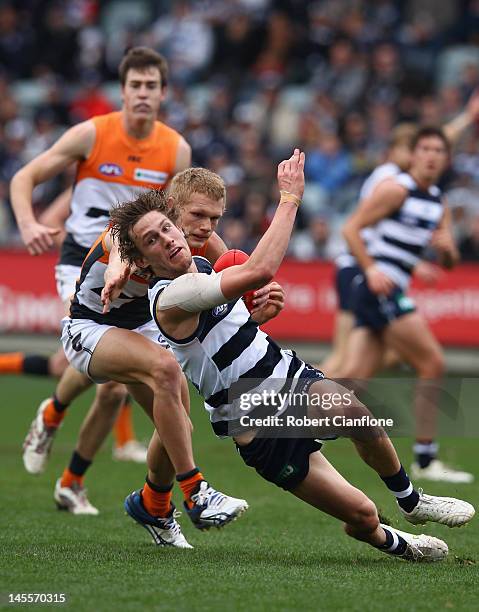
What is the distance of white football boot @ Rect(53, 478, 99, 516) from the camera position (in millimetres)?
7270

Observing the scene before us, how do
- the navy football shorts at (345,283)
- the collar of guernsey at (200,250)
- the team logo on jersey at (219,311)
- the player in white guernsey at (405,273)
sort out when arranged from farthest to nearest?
1. the navy football shorts at (345,283)
2. the player in white guernsey at (405,273)
3. the collar of guernsey at (200,250)
4. the team logo on jersey at (219,311)

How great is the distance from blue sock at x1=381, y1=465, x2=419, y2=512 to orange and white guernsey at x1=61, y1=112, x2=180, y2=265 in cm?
276

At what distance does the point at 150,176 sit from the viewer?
763cm

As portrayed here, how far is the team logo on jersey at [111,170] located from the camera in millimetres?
7605

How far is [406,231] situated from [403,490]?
410 cm

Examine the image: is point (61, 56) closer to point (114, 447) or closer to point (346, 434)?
point (114, 447)

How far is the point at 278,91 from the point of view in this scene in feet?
59.6

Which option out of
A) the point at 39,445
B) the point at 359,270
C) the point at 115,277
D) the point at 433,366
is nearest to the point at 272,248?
the point at 115,277

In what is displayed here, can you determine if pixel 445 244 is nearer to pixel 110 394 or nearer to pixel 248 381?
pixel 110 394

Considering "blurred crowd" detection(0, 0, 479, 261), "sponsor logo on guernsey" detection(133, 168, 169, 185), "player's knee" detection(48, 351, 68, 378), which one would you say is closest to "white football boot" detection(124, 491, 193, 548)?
"sponsor logo on guernsey" detection(133, 168, 169, 185)

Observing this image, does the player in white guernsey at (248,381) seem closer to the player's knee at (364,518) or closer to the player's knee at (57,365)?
the player's knee at (364,518)

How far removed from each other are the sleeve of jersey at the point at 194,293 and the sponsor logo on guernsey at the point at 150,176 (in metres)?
2.46

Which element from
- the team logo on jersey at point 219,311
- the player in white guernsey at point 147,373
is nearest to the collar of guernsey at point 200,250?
the player in white guernsey at point 147,373

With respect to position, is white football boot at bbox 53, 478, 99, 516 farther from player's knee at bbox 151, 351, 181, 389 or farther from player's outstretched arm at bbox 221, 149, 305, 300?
player's outstretched arm at bbox 221, 149, 305, 300
